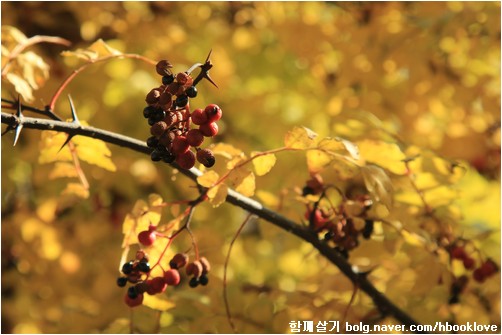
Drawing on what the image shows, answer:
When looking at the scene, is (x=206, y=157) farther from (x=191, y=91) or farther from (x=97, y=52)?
(x=97, y=52)

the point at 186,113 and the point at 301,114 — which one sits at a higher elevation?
the point at 301,114

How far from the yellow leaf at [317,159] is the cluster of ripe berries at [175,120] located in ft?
0.98

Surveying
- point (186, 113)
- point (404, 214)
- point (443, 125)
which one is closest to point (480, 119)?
point (443, 125)

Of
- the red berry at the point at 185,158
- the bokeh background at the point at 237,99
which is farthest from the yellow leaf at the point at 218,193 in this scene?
the bokeh background at the point at 237,99

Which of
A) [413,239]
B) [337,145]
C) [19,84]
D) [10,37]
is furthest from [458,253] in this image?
[10,37]

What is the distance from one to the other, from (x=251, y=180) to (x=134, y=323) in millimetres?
627

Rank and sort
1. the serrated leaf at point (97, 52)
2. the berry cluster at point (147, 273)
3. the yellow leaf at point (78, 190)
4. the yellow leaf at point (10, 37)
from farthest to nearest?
the yellow leaf at point (10, 37)
the yellow leaf at point (78, 190)
the serrated leaf at point (97, 52)
the berry cluster at point (147, 273)

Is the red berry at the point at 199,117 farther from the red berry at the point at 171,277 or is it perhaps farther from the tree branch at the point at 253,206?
the red berry at the point at 171,277

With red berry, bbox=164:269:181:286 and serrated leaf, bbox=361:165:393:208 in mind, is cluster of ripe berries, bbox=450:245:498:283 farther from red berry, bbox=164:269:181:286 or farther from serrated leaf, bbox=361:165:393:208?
red berry, bbox=164:269:181:286

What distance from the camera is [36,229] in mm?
2646

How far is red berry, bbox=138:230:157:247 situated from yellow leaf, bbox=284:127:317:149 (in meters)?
0.33

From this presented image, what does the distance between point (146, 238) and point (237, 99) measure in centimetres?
151

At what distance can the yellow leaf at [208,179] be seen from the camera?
1145mm

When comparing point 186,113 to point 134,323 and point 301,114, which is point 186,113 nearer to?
point 134,323
